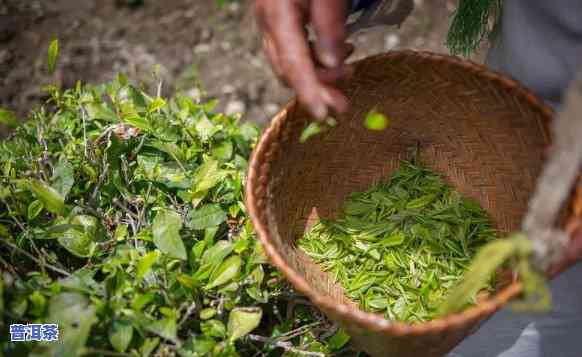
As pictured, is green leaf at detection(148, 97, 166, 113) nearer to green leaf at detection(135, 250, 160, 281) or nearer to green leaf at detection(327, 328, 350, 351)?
green leaf at detection(135, 250, 160, 281)

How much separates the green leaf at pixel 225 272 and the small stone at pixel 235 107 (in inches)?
43.2

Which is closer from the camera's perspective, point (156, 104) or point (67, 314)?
Answer: point (67, 314)

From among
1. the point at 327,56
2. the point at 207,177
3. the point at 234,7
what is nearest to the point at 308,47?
the point at 327,56

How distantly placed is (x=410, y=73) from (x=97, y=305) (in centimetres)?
86

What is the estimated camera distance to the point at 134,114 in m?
1.31

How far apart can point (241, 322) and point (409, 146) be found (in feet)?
2.25

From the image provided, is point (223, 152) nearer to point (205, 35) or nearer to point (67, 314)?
point (67, 314)

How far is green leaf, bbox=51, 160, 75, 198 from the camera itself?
45.8 inches

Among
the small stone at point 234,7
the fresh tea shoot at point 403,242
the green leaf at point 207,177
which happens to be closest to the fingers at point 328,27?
the green leaf at point 207,177

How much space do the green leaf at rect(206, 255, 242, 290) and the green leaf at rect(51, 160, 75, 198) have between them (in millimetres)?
392

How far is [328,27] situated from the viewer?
100cm

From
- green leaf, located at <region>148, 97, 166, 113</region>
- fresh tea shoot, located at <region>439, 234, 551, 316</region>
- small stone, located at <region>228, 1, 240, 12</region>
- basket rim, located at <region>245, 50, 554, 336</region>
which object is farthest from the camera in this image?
small stone, located at <region>228, 1, 240, 12</region>

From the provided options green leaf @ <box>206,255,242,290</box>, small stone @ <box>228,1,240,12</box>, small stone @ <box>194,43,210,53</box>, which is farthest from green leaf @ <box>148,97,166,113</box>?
small stone @ <box>228,1,240,12</box>

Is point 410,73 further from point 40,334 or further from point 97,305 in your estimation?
point 40,334
